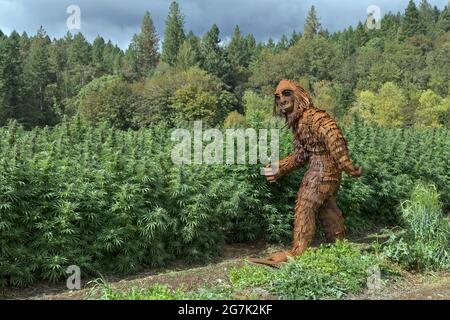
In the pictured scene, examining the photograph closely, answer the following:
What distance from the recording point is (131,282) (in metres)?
5.48

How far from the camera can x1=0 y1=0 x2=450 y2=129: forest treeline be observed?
4175cm

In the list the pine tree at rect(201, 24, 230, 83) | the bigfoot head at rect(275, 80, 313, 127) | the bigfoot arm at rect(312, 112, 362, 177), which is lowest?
the bigfoot arm at rect(312, 112, 362, 177)

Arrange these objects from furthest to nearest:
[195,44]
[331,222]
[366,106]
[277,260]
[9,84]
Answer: [195,44], [9,84], [366,106], [331,222], [277,260]

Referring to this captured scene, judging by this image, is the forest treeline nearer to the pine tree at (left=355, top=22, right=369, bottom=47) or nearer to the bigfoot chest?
the pine tree at (left=355, top=22, right=369, bottom=47)

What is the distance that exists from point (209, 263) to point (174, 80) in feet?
135

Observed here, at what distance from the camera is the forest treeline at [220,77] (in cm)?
4175

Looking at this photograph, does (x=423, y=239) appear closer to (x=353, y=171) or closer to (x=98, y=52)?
(x=353, y=171)

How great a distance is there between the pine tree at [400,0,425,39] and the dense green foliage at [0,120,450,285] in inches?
2258

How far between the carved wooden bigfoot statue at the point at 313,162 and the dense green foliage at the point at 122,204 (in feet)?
4.28

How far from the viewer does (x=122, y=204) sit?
614 cm

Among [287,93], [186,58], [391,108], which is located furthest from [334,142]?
[186,58]

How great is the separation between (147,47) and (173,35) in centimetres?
661

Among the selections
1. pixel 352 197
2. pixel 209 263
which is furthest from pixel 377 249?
pixel 352 197

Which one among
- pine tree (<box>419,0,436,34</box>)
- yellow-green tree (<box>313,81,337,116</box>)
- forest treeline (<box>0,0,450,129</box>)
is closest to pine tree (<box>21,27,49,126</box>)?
forest treeline (<box>0,0,450,129</box>)
